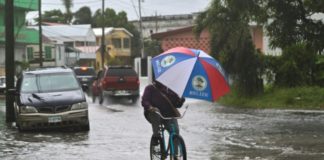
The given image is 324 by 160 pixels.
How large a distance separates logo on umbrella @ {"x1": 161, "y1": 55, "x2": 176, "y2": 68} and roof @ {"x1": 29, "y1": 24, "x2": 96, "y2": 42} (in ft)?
256

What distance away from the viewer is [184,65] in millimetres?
9508

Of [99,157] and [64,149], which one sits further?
[64,149]

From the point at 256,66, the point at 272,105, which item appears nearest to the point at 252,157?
the point at 272,105

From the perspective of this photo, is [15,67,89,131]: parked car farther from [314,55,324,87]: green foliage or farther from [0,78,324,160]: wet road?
[314,55,324,87]: green foliage

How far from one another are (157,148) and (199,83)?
1521mm

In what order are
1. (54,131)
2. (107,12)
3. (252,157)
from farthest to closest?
(107,12), (54,131), (252,157)

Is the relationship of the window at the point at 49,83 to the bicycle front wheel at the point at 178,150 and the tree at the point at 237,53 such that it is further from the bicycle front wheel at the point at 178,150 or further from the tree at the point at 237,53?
the tree at the point at 237,53

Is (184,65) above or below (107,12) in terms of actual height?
below

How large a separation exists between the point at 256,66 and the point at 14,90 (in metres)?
12.3

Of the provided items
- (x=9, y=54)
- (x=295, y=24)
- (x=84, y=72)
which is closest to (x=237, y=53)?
(x=295, y=24)

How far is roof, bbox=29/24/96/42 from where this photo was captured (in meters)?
87.1

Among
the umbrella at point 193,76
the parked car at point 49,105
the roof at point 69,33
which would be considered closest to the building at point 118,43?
the roof at point 69,33

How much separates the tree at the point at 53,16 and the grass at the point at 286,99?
85.0 meters

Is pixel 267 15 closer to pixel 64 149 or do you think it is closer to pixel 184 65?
pixel 64 149
